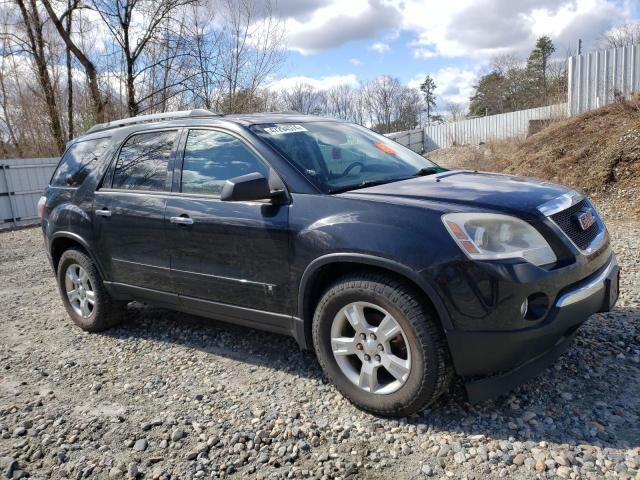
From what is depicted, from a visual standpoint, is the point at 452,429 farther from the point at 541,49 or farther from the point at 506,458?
the point at 541,49

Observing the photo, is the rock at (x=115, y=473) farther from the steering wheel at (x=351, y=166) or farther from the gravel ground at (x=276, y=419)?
the steering wheel at (x=351, y=166)

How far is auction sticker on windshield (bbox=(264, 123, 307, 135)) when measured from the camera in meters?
3.62

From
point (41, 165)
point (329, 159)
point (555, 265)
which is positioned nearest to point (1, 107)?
point (41, 165)

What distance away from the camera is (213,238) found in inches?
139

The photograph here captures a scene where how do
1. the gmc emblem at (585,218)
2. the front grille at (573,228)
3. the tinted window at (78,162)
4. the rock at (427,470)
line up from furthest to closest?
1. the tinted window at (78,162)
2. the gmc emblem at (585,218)
3. the front grille at (573,228)
4. the rock at (427,470)

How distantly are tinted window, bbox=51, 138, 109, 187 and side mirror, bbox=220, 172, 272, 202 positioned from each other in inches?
84.4

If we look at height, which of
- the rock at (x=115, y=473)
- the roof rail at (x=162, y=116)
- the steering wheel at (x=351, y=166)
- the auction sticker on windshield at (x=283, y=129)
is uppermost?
the roof rail at (x=162, y=116)

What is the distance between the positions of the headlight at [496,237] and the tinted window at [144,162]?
2.34 m

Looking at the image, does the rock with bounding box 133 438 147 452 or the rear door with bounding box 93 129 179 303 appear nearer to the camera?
the rock with bounding box 133 438 147 452

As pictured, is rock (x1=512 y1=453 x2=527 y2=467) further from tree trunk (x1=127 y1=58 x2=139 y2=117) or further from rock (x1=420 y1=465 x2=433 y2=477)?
tree trunk (x1=127 y1=58 x2=139 y2=117)

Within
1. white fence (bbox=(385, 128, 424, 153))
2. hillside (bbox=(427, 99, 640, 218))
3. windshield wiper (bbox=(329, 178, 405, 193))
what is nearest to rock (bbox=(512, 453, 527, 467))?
windshield wiper (bbox=(329, 178, 405, 193))

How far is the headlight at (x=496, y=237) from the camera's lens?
2590 mm

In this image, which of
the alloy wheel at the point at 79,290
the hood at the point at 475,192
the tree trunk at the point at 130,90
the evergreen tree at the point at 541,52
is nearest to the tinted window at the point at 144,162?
the alloy wheel at the point at 79,290

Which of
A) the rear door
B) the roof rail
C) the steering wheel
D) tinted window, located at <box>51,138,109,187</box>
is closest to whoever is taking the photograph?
the steering wheel
